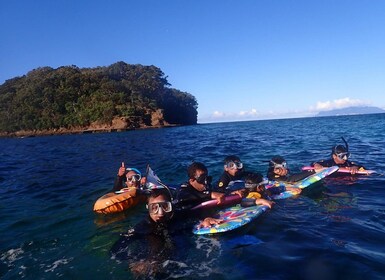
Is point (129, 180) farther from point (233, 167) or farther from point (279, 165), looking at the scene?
point (279, 165)

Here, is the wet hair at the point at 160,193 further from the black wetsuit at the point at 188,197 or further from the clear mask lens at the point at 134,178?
the clear mask lens at the point at 134,178

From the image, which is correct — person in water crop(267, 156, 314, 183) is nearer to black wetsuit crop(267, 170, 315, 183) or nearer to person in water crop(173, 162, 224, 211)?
black wetsuit crop(267, 170, 315, 183)

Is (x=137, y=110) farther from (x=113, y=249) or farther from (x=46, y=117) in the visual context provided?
(x=113, y=249)

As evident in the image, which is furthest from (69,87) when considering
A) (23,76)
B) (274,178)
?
(274,178)

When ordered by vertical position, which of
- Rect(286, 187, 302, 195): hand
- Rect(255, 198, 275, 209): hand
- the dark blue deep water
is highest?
Rect(255, 198, 275, 209): hand

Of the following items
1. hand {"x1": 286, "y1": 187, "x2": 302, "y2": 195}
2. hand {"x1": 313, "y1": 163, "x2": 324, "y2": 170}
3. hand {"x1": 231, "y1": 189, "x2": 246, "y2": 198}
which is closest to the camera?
hand {"x1": 231, "y1": 189, "x2": 246, "y2": 198}

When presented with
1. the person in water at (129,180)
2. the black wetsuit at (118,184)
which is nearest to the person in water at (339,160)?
the person in water at (129,180)

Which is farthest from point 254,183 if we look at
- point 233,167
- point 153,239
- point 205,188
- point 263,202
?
point 153,239

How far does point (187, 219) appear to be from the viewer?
256 inches

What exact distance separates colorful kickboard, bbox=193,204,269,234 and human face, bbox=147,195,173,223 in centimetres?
81

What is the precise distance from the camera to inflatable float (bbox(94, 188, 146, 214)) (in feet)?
24.3

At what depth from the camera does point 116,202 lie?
24.5 ft

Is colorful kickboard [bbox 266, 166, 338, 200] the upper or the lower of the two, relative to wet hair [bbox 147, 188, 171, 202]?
lower

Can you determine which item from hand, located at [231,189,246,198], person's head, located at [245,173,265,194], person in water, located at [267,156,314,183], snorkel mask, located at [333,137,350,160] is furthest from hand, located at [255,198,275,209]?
snorkel mask, located at [333,137,350,160]
